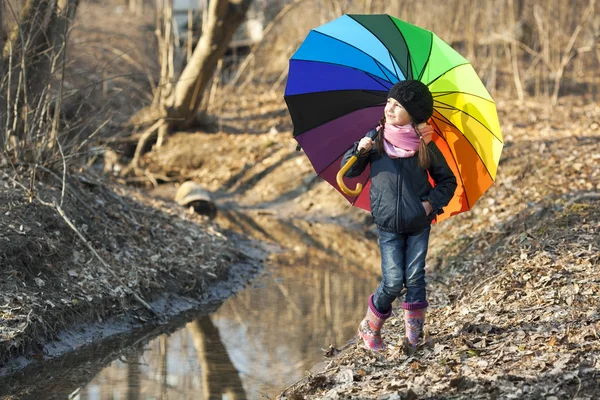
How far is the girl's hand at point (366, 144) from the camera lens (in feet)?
17.0

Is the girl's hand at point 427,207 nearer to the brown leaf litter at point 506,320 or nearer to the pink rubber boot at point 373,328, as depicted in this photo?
the pink rubber boot at point 373,328

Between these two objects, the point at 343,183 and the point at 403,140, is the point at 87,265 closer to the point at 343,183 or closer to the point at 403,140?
the point at 343,183

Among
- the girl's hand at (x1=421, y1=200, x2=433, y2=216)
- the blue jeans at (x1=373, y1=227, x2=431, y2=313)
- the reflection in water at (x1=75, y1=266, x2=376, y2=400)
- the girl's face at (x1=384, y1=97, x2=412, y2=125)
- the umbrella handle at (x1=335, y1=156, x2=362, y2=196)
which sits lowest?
the reflection in water at (x1=75, y1=266, x2=376, y2=400)

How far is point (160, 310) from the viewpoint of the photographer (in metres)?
7.89

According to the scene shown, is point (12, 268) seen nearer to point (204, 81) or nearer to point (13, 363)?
point (13, 363)

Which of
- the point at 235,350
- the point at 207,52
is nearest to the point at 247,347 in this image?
the point at 235,350

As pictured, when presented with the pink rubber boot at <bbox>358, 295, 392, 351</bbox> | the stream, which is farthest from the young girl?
the stream

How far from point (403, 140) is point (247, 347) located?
2791 millimetres

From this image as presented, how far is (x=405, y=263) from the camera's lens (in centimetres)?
535

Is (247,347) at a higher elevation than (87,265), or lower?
lower

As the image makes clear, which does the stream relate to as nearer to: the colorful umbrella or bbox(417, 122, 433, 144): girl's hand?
the colorful umbrella

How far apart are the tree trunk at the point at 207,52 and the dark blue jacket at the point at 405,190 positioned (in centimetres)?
986

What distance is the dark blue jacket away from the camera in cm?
515

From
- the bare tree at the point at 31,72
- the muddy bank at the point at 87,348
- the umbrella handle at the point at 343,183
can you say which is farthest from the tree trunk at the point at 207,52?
the umbrella handle at the point at 343,183
